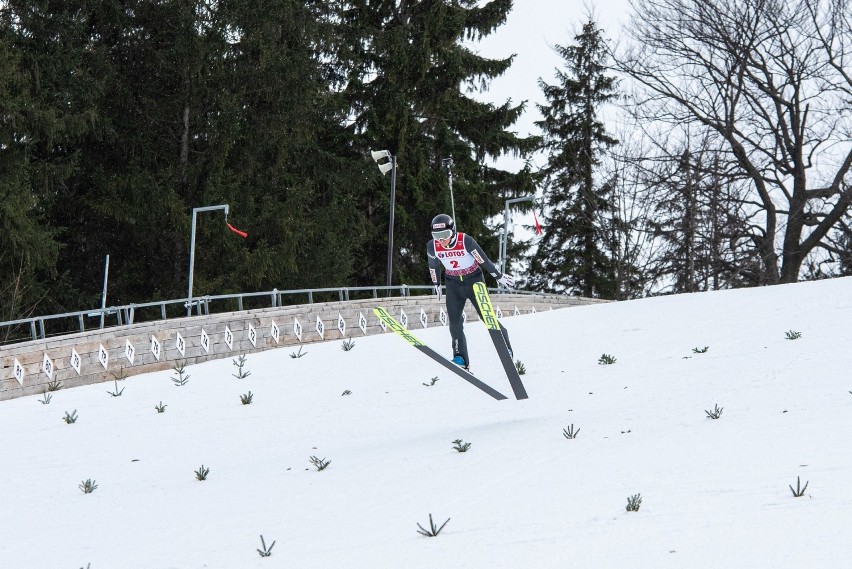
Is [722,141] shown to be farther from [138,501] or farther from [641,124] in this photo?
[138,501]

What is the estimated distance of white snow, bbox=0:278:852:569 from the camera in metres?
6.90

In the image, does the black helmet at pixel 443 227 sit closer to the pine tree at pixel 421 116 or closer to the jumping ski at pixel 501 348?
the jumping ski at pixel 501 348

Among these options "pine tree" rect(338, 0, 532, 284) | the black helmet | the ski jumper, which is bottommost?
the ski jumper

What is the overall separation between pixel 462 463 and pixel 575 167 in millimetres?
45659

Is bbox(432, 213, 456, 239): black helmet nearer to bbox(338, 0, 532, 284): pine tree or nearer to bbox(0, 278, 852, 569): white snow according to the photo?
bbox(0, 278, 852, 569): white snow

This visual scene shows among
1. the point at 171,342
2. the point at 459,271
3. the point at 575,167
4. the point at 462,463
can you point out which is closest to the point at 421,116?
the point at 575,167

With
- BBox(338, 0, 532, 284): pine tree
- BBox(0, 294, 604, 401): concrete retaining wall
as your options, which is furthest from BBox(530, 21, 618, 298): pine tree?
BBox(0, 294, 604, 401): concrete retaining wall

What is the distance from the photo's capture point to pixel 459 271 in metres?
13.4

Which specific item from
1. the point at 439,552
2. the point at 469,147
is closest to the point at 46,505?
the point at 439,552

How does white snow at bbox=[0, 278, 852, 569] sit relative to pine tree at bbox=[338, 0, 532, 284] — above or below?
below

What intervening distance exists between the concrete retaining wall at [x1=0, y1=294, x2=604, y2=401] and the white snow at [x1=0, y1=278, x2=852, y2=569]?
11.3 ft

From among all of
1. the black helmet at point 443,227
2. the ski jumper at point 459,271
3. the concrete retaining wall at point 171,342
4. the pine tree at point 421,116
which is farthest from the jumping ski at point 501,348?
the pine tree at point 421,116

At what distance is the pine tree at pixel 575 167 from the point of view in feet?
175

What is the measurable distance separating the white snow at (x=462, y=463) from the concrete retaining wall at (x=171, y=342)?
11.3 feet
